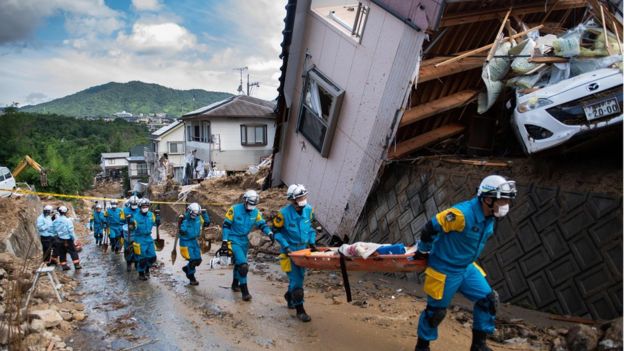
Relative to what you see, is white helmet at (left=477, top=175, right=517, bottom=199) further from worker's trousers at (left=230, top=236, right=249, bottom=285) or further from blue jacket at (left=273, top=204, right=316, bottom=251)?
worker's trousers at (left=230, top=236, right=249, bottom=285)

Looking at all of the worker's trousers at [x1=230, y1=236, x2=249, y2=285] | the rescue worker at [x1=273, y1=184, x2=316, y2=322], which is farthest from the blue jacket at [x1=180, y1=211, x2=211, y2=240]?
the rescue worker at [x1=273, y1=184, x2=316, y2=322]

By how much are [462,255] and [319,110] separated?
6472mm

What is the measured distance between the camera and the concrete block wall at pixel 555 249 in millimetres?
5047

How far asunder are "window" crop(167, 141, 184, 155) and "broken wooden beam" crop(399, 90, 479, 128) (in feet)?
120

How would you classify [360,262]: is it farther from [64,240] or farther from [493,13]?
[64,240]

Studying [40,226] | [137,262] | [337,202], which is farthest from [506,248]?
[40,226]

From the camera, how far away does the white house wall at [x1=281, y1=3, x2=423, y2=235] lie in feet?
25.7

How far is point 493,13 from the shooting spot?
8.05m

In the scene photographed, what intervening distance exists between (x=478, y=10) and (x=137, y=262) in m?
9.14

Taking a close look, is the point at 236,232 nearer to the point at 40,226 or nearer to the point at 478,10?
the point at 478,10

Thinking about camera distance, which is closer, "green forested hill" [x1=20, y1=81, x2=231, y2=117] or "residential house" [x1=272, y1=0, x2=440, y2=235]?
"residential house" [x1=272, y1=0, x2=440, y2=235]

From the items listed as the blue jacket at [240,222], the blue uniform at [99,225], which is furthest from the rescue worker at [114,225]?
the blue jacket at [240,222]

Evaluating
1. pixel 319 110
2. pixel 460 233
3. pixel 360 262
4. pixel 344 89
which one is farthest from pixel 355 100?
pixel 460 233

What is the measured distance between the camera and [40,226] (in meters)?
12.1
